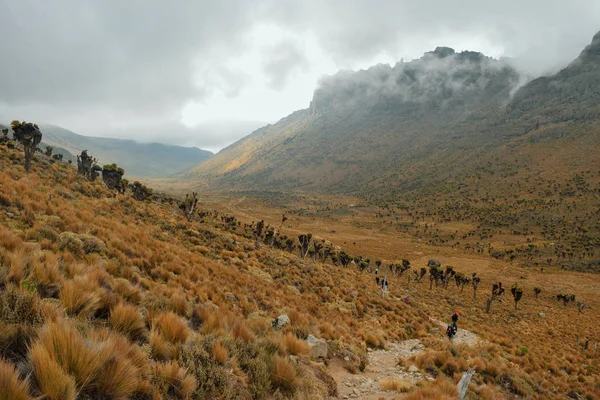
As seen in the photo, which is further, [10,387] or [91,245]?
[91,245]

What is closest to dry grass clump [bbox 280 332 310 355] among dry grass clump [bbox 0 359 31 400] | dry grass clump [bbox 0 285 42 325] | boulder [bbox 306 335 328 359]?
boulder [bbox 306 335 328 359]

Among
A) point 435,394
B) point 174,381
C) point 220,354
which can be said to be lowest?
point 435,394

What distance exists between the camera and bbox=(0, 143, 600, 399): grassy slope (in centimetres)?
336

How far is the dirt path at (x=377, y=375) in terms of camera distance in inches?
293

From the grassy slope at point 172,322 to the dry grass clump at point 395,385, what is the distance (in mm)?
650

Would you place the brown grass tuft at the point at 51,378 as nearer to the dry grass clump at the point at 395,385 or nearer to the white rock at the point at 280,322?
the white rock at the point at 280,322

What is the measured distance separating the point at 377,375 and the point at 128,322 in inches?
293

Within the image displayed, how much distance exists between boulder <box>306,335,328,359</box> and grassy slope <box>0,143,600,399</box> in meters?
0.46

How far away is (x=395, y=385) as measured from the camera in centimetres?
796

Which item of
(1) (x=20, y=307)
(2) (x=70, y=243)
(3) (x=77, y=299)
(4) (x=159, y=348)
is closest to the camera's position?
(1) (x=20, y=307)

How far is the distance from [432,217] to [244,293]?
12936 centimetres

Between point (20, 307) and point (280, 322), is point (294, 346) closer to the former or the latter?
point (280, 322)

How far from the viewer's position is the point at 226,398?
429cm

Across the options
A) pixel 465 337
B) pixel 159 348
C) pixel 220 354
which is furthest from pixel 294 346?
pixel 465 337
